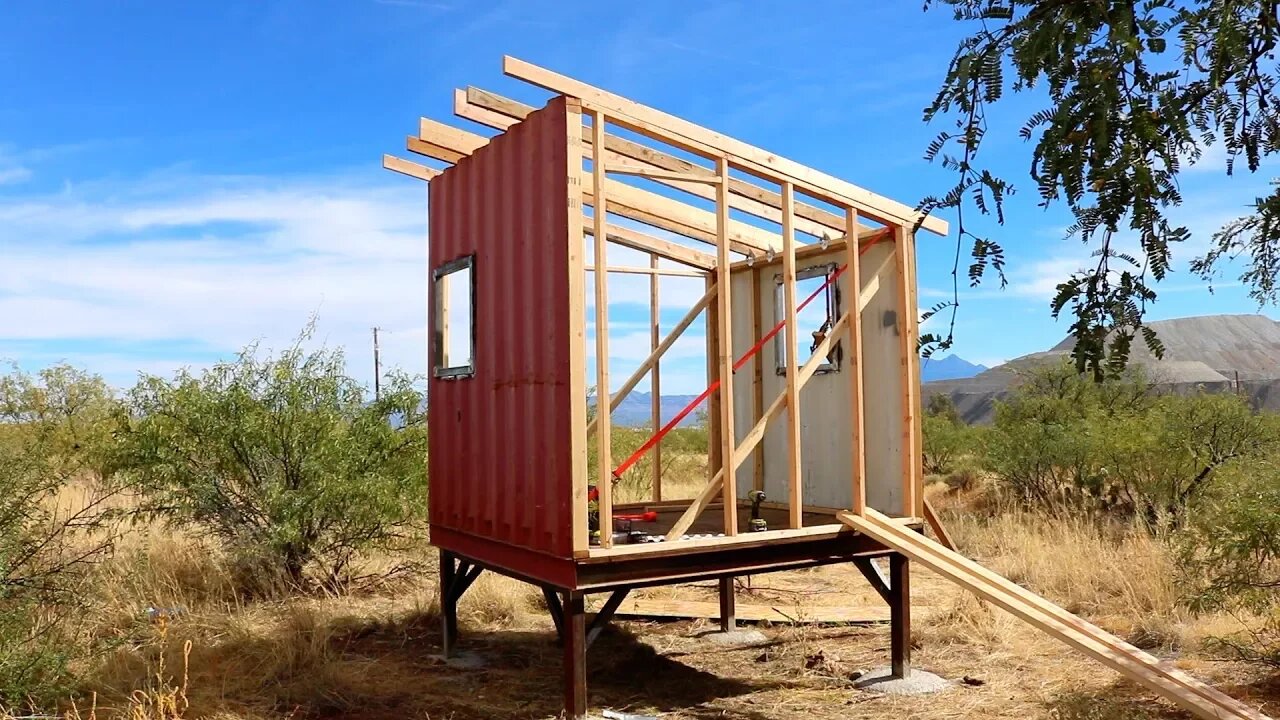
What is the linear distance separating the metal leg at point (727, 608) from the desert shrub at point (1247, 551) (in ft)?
11.9

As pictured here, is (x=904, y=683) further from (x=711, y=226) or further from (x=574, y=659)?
(x=711, y=226)

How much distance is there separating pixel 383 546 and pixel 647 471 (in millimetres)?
7868

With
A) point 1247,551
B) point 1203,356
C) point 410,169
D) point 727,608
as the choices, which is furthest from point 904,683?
point 1203,356

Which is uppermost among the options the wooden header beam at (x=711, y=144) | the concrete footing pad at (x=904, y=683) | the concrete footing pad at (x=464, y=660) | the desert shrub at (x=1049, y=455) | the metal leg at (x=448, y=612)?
the wooden header beam at (x=711, y=144)

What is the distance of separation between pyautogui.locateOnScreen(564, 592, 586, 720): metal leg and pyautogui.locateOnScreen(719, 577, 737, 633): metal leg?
9.71ft

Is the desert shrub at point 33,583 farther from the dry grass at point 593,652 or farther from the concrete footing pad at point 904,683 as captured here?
the concrete footing pad at point 904,683

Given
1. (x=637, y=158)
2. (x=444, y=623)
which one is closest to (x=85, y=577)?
(x=444, y=623)

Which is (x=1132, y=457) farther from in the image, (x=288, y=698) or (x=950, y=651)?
(x=288, y=698)

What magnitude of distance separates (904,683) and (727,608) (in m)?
2.12

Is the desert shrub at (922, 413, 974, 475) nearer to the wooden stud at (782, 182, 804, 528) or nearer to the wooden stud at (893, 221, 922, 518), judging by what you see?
the wooden stud at (893, 221, 922, 518)

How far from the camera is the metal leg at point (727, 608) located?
911 centimetres

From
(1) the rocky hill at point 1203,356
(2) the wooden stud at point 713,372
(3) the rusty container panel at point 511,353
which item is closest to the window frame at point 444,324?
(3) the rusty container panel at point 511,353

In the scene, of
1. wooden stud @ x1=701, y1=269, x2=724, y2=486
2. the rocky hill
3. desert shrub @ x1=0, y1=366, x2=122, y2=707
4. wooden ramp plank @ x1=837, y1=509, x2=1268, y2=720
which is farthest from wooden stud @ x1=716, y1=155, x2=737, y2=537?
the rocky hill

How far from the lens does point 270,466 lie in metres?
10.0
